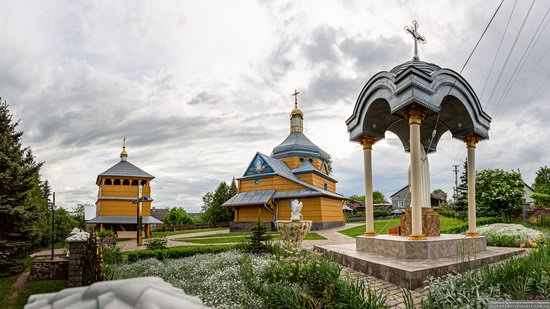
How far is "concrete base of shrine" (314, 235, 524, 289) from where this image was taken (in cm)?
670

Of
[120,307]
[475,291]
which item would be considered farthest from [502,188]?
[120,307]

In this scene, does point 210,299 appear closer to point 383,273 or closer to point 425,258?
point 383,273

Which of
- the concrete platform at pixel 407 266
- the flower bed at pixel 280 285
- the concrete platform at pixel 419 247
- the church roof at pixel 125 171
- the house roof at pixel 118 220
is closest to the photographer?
the flower bed at pixel 280 285

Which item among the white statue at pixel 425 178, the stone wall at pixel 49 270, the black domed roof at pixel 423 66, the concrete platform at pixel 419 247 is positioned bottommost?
the stone wall at pixel 49 270

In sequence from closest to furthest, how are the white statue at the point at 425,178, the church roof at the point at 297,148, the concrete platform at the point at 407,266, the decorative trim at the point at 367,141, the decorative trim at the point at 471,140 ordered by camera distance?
the concrete platform at the point at 407,266 → the white statue at the point at 425,178 → the decorative trim at the point at 471,140 → the decorative trim at the point at 367,141 → the church roof at the point at 297,148

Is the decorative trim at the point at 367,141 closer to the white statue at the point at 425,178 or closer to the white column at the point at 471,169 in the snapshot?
the white statue at the point at 425,178

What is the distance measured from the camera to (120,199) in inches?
1134

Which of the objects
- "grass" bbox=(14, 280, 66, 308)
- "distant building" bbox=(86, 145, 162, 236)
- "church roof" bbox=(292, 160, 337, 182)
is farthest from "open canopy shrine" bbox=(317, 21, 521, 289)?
"distant building" bbox=(86, 145, 162, 236)

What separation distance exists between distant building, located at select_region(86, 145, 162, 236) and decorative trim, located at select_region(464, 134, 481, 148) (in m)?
23.5

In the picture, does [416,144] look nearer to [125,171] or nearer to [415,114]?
[415,114]

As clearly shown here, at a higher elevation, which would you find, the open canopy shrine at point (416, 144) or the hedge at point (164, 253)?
the open canopy shrine at point (416, 144)

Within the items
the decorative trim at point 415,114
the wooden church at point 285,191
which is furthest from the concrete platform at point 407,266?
the wooden church at point 285,191

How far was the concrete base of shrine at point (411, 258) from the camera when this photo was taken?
6697 millimetres

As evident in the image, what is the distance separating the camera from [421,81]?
902 cm
